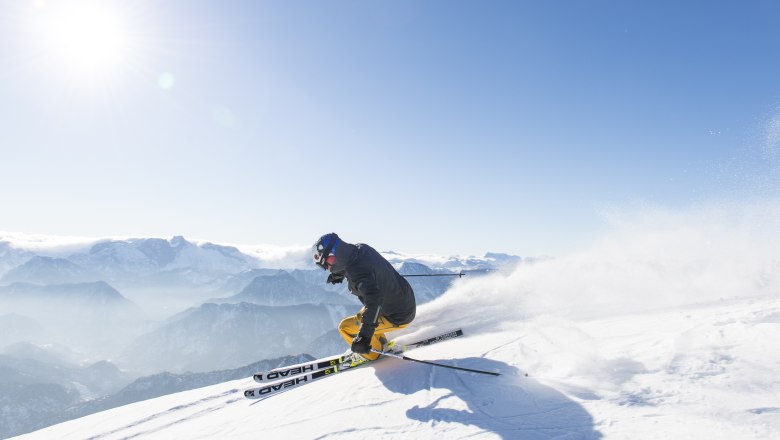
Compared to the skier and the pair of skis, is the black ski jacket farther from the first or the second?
the pair of skis

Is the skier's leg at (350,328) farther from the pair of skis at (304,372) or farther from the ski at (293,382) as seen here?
the ski at (293,382)

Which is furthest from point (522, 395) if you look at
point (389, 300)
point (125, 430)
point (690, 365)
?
point (125, 430)

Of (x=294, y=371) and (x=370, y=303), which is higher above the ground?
(x=370, y=303)

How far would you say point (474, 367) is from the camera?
8219 millimetres

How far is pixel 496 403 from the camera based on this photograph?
246 inches

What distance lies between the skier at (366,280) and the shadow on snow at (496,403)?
1.22 m

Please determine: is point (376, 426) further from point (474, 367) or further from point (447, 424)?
point (474, 367)

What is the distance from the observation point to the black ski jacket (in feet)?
28.3

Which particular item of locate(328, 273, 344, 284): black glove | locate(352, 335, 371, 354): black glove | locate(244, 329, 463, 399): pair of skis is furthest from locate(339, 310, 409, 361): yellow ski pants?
locate(352, 335, 371, 354): black glove

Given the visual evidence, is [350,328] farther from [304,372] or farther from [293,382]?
[293,382]

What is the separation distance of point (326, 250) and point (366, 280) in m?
1.16

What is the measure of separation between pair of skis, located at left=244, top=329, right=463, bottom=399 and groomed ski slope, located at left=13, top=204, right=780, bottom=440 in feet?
1.39

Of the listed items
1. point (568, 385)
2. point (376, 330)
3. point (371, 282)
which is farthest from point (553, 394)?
point (376, 330)

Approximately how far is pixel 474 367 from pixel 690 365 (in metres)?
3.71
